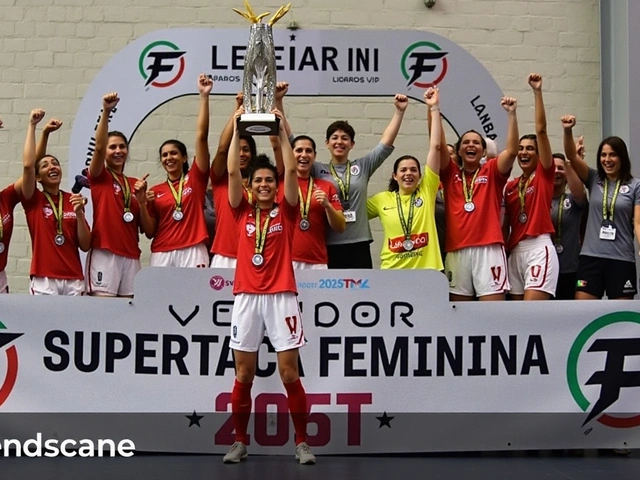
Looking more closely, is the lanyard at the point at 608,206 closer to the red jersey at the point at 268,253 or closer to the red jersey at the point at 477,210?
the red jersey at the point at 477,210

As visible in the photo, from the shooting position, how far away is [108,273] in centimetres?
609

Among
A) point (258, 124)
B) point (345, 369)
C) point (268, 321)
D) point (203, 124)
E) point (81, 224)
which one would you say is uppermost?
point (203, 124)

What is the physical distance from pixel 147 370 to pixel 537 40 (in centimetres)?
463

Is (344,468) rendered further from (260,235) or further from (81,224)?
(81,224)

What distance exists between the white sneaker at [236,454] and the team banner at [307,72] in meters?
2.67

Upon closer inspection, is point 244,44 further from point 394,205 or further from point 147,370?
point 147,370

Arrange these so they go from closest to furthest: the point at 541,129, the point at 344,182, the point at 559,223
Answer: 1. the point at 541,129
2. the point at 344,182
3. the point at 559,223

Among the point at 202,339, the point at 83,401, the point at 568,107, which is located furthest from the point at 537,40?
the point at 83,401

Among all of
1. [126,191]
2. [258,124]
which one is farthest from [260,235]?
[126,191]

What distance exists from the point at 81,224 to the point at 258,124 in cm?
147

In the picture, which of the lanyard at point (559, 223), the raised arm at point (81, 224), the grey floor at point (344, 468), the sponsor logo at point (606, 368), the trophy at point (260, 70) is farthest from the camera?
the lanyard at point (559, 223)

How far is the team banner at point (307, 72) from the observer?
7.06 metres

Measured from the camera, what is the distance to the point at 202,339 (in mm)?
5523

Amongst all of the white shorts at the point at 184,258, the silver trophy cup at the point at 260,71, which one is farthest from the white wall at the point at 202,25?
the silver trophy cup at the point at 260,71
